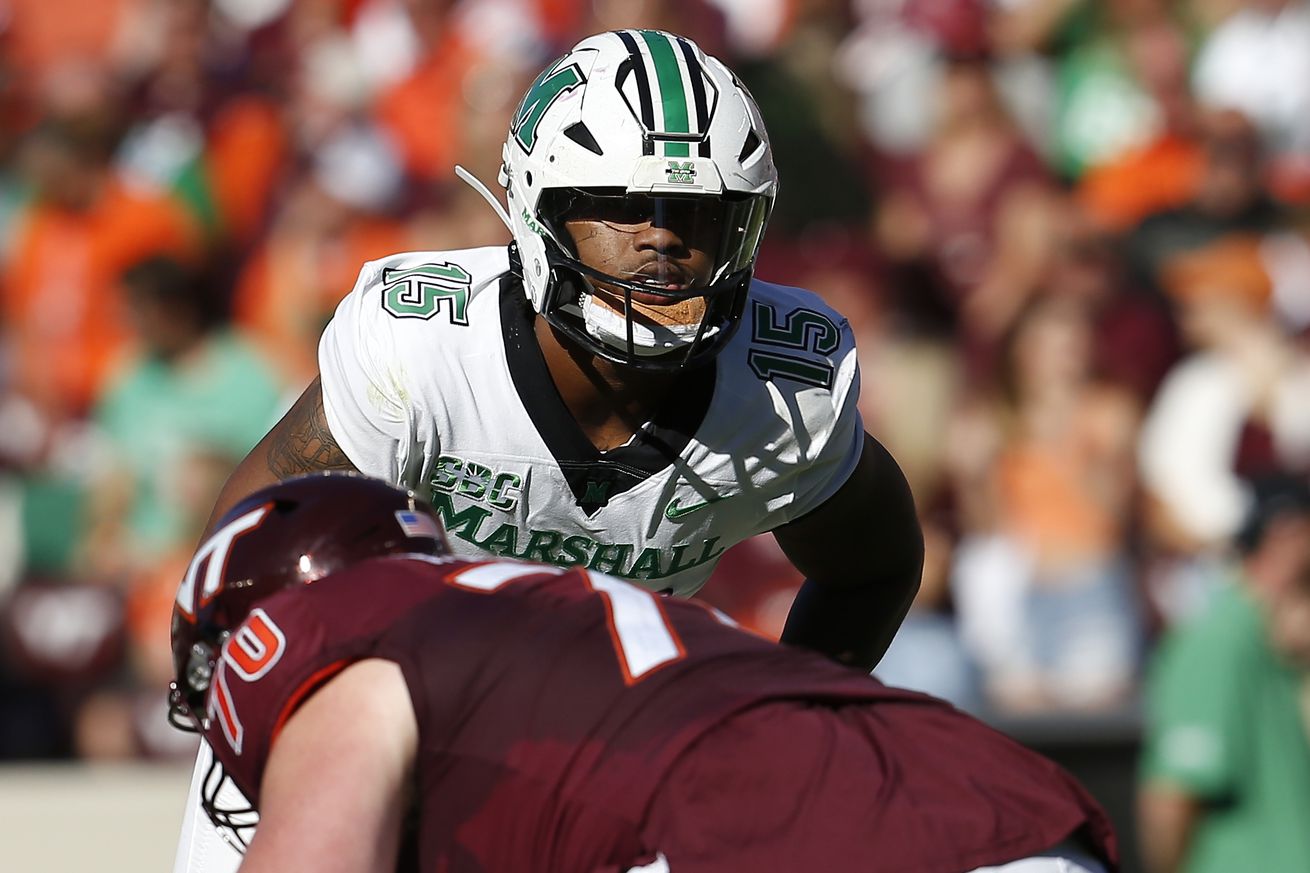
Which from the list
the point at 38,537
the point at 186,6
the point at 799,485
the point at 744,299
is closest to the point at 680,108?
the point at 744,299

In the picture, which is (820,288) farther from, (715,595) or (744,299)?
(744,299)

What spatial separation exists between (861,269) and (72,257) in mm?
3415

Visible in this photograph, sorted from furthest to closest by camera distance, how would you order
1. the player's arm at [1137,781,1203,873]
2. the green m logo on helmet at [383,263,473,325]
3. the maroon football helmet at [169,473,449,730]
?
the player's arm at [1137,781,1203,873] → the green m logo on helmet at [383,263,473,325] → the maroon football helmet at [169,473,449,730]

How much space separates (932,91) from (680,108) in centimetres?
505

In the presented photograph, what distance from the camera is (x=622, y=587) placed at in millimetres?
2607

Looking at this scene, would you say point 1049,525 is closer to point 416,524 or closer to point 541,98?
point 541,98

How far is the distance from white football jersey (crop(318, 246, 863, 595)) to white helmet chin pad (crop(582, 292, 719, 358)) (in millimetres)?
168

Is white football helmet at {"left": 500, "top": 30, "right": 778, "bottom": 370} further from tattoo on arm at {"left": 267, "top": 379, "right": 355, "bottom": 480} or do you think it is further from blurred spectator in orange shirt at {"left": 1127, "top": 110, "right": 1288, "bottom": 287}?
blurred spectator in orange shirt at {"left": 1127, "top": 110, "right": 1288, "bottom": 287}

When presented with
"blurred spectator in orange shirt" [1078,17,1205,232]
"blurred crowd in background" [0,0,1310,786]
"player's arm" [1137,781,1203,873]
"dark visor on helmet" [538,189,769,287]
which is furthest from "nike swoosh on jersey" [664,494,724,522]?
"blurred spectator in orange shirt" [1078,17,1205,232]

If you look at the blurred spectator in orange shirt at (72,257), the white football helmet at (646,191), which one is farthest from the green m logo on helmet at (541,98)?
the blurred spectator in orange shirt at (72,257)

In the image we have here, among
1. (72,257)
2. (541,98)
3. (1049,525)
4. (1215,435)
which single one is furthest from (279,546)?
(72,257)

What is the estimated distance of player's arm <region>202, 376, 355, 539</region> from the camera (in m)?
3.45

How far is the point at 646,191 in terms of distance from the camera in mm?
3369

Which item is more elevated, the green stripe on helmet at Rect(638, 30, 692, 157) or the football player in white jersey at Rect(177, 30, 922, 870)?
the green stripe on helmet at Rect(638, 30, 692, 157)
